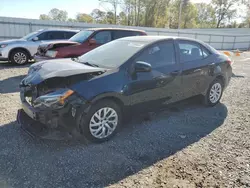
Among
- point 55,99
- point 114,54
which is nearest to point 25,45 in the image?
point 114,54

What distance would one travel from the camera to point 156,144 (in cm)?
337

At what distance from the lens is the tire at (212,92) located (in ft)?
16.0

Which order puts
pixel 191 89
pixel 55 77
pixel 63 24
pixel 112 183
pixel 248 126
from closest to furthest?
1. pixel 112 183
2. pixel 55 77
3. pixel 248 126
4. pixel 191 89
5. pixel 63 24

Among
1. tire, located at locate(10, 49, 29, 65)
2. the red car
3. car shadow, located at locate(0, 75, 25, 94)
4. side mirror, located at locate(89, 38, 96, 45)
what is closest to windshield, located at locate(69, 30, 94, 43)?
the red car

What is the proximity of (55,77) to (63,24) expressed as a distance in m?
14.5

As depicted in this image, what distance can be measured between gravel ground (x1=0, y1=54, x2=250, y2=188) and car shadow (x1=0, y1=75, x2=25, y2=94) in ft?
4.91

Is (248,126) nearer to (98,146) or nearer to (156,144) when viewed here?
(156,144)

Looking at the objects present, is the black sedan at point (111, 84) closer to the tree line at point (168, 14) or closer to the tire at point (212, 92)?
the tire at point (212, 92)

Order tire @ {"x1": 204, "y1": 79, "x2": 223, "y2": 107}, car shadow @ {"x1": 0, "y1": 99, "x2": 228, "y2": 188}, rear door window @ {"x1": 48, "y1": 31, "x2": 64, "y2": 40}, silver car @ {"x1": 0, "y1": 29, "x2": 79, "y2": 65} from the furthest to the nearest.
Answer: rear door window @ {"x1": 48, "y1": 31, "x2": 64, "y2": 40}, silver car @ {"x1": 0, "y1": 29, "x2": 79, "y2": 65}, tire @ {"x1": 204, "y1": 79, "x2": 223, "y2": 107}, car shadow @ {"x1": 0, "y1": 99, "x2": 228, "y2": 188}

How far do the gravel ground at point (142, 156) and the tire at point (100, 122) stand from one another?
0.14 metres

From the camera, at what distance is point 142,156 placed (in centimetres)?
304

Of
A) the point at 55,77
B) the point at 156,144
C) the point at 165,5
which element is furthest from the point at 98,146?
the point at 165,5

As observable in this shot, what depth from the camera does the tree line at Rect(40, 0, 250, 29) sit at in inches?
1679

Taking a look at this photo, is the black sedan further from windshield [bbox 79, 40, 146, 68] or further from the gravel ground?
the gravel ground
